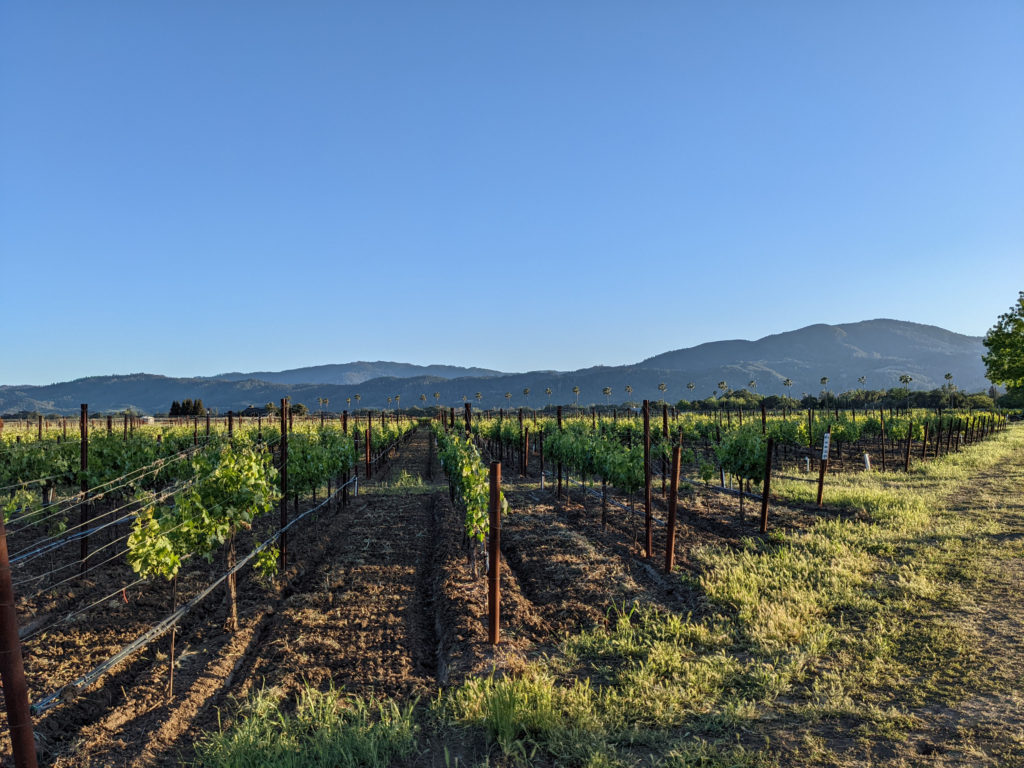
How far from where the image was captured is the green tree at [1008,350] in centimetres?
2756

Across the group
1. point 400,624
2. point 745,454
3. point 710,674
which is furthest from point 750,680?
point 745,454

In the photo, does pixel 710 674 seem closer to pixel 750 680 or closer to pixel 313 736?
pixel 750 680

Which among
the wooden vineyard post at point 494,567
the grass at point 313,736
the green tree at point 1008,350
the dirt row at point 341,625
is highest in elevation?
the green tree at point 1008,350

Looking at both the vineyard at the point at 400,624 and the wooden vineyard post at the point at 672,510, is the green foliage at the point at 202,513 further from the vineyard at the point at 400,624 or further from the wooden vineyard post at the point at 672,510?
the wooden vineyard post at the point at 672,510

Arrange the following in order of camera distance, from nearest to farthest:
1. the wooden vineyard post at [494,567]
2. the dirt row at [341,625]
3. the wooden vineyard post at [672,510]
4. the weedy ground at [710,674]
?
the weedy ground at [710,674], the dirt row at [341,625], the wooden vineyard post at [494,567], the wooden vineyard post at [672,510]

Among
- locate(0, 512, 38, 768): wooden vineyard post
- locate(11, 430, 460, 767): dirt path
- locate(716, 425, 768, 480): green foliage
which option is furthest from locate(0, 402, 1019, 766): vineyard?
locate(716, 425, 768, 480): green foliage

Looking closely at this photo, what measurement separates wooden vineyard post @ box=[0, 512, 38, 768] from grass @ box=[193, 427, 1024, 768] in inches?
53.3

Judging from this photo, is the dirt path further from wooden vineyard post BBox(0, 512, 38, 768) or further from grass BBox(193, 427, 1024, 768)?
wooden vineyard post BBox(0, 512, 38, 768)

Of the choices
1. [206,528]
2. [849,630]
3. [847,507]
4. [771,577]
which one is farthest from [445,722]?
[847,507]

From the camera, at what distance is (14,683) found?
3.19 meters

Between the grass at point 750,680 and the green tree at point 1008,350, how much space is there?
24.2 metres

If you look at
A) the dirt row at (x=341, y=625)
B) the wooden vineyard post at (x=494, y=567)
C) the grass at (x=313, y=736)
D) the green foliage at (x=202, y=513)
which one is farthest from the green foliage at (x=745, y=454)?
the grass at (x=313, y=736)

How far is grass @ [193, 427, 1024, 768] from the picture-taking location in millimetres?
4539

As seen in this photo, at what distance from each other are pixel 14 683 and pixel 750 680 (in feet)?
19.1
